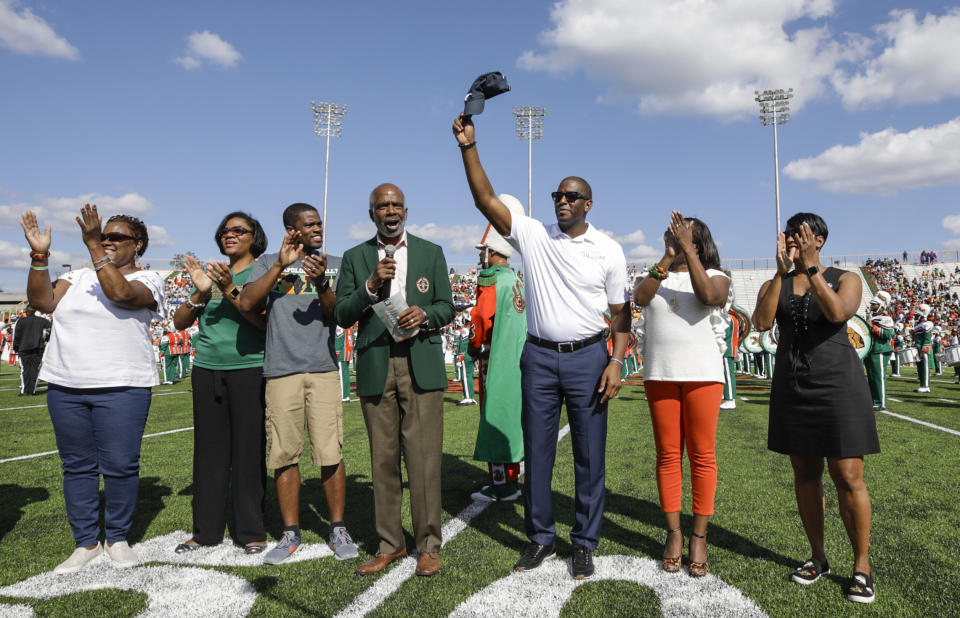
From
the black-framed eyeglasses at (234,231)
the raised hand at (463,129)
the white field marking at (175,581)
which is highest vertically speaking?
the raised hand at (463,129)

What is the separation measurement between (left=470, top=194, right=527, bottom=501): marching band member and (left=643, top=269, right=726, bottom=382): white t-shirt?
157 centimetres

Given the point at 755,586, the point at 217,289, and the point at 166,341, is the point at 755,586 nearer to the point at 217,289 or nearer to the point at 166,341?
the point at 217,289

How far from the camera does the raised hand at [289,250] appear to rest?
3459mm

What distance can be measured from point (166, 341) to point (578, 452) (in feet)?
61.7

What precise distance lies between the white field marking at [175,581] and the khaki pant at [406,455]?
530 mm

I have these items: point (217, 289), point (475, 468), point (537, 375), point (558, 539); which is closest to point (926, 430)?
point (475, 468)

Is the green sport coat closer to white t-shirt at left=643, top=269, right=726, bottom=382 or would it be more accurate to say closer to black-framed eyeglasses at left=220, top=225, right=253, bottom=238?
black-framed eyeglasses at left=220, top=225, right=253, bottom=238

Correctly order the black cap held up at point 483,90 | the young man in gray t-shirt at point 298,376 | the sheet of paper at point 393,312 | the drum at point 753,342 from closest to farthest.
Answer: the black cap held up at point 483,90 < the sheet of paper at point 393,312 < the young man in gray t-shirt at point 298,376 < the drum at point 753,342

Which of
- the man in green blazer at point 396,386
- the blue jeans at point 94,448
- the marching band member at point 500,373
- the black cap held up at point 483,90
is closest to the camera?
the black cap held up at point 483,90

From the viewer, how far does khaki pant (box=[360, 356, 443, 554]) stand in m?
3.43

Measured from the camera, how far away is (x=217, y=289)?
Result: 382 centimetres

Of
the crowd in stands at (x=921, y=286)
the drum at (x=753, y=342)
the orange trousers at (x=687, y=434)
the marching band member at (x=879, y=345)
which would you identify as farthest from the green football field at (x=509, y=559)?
the crowd in stands at (x=921, y=286)

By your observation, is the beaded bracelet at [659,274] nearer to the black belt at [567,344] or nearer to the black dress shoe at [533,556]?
the black belt at [567,344]

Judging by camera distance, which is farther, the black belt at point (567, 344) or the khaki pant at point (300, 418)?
the khaki pant at point (300, 418)
